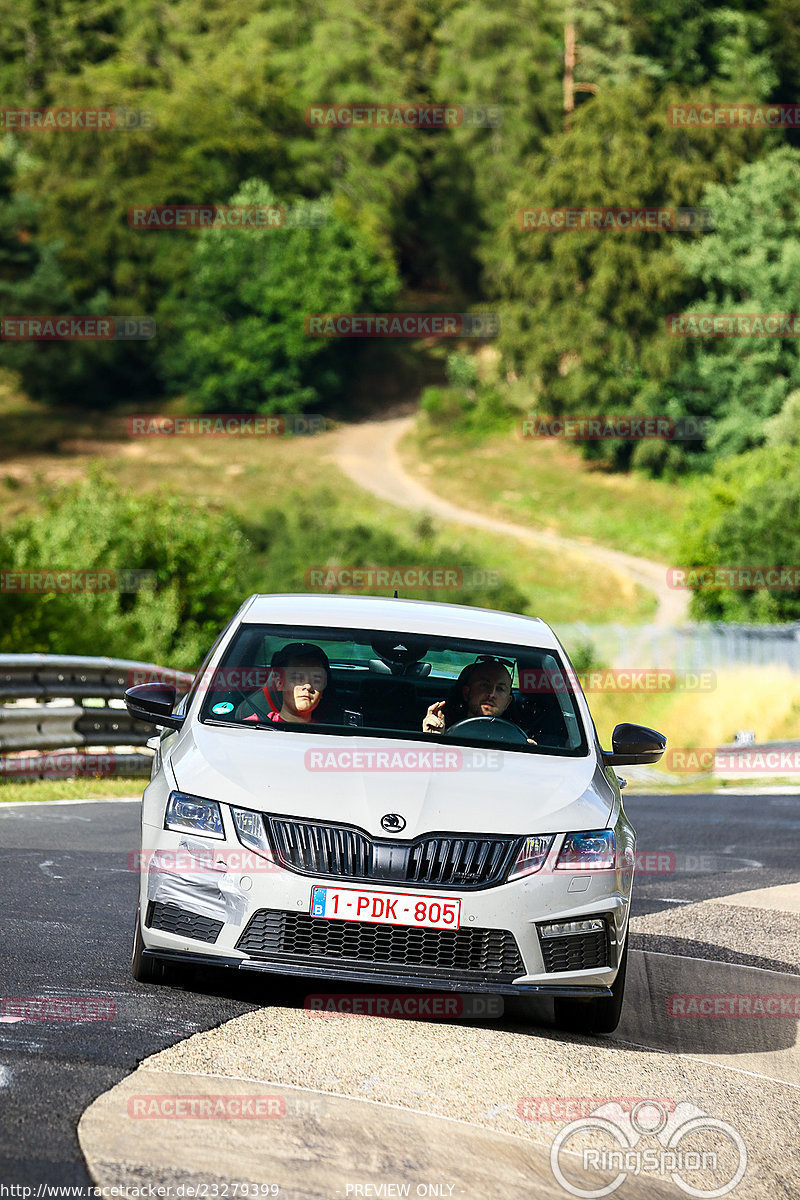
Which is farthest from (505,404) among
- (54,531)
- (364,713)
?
(364,713)

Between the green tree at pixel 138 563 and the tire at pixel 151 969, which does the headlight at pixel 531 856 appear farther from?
the green tree at pixel 138 563

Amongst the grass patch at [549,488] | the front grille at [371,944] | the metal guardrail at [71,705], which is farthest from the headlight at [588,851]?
the grass patch at [549,488]

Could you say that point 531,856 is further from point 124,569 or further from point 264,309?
point 264,309

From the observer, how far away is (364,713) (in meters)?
7.02

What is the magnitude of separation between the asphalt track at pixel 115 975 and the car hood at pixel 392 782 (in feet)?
2.69

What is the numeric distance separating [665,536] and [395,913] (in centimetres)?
6405

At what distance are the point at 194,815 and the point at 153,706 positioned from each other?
107 cm

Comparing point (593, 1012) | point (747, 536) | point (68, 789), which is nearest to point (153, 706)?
point (593, 1012)

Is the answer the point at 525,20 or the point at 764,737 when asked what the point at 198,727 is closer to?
the point at 764,737

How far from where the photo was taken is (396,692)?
726 cm

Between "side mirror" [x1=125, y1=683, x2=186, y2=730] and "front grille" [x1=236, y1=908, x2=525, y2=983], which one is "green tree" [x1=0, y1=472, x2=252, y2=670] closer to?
"side mirror" [x1=125, y1=683, x2=186, y2=730]

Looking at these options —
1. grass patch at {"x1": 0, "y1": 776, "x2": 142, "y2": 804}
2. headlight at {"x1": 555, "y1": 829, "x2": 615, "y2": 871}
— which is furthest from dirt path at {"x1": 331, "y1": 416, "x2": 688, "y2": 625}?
headlight at {"x1": 555, "y1": 829, "x2": 615, "y2": 871}

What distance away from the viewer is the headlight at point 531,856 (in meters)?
5.95

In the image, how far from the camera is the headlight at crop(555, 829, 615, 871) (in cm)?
608
